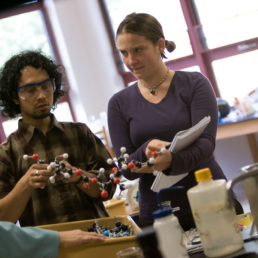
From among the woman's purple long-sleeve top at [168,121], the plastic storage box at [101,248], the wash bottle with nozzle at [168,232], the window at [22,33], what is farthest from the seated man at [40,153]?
the window at [22,33]

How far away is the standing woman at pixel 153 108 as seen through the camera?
1771mm

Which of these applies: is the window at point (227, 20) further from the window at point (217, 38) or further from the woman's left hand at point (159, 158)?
the woman's left hand at point (159, 158)

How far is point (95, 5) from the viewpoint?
655 cm

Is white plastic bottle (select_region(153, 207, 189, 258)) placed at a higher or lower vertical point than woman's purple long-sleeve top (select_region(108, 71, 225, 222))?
lower

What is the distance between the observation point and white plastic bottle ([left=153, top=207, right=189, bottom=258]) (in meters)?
1.35

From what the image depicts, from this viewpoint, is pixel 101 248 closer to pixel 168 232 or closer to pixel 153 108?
pixel 168 232

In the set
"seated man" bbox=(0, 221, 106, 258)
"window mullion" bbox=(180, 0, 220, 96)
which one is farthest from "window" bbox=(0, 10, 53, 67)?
"seated man" bbox=(0, 221, 106, 258)

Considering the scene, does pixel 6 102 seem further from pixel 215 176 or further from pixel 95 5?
pixel 95 5

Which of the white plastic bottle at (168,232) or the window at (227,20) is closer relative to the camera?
the white plastic bottle at (168,232)

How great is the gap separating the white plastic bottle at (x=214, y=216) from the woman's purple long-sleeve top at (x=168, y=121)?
0.32 metres

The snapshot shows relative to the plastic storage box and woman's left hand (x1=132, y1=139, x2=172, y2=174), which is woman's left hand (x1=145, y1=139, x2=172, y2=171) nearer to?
woman's left hand (x1=132, y1=139, x2=172, y2=174)

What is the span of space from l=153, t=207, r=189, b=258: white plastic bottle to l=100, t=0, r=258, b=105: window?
4.51 m

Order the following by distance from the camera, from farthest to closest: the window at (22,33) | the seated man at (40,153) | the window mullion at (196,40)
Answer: the window at (22,33) < the window mullion at (196,40) < the seated man at (40,153)

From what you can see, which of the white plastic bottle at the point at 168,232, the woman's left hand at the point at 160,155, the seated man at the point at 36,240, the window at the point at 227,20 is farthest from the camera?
the window at the point at 227,20
